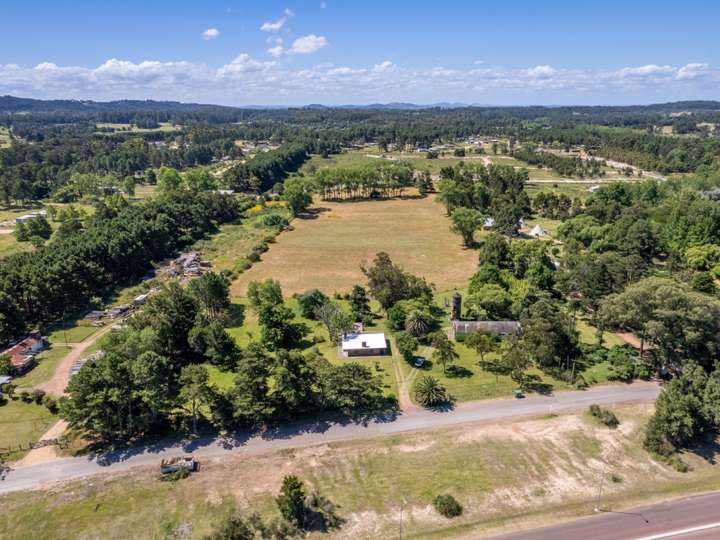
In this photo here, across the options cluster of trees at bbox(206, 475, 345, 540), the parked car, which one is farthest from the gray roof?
the parked car

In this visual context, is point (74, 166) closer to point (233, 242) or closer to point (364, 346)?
point (233, 242)

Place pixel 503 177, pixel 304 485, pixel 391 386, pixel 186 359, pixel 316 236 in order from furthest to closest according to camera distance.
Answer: pixel 503 177
pixel 316 236
pixel 186 359
pixel 391 386
pixel 304 485

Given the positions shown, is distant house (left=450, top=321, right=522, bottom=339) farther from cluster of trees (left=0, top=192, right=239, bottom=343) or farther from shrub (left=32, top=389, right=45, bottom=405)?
cluster of trees (left=0, top=192, right=239, bottom=343)

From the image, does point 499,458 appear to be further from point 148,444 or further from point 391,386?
point 148,444

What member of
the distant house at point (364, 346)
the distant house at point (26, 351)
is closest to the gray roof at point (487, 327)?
the distant house at point (364, 346)

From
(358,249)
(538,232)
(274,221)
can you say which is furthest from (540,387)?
(274,221)

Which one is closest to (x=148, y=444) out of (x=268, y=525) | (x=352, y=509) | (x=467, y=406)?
(x=268, y=525)
